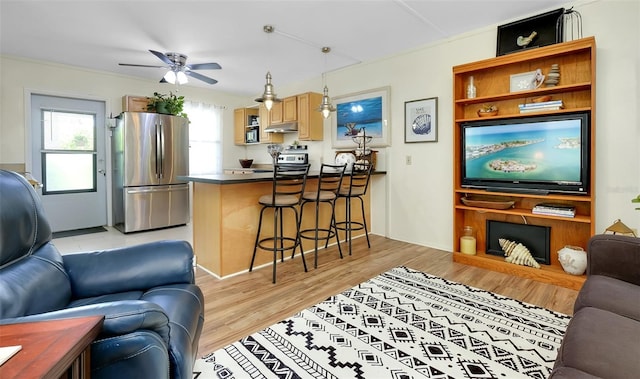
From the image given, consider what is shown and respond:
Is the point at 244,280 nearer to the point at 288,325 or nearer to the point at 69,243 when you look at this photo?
the point at 288,325

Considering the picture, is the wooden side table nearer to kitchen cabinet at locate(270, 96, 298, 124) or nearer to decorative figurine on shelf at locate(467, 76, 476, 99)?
decorative figurine on shelf at locate(467, 76, 476, 99)

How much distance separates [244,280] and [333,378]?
1487 millimetres

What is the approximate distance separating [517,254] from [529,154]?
943 mm

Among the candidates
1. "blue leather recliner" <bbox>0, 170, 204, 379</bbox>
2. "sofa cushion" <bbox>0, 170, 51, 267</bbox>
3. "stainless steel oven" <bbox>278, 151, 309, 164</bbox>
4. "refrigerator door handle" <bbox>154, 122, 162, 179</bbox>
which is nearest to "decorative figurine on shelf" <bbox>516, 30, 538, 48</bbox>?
"stainless steel oven" <bbox>278, 151, 309, 164</bbox>

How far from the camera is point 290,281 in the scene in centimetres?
279

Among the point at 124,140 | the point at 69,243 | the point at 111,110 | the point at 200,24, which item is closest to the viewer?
the point at 200,24

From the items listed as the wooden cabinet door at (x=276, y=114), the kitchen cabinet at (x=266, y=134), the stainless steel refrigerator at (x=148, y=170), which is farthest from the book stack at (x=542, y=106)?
the stainless steel refrigerator at (x=148, y=170)

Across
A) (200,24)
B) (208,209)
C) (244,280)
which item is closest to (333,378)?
(244,280)

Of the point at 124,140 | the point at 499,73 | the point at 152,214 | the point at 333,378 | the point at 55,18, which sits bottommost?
the point at 333,378

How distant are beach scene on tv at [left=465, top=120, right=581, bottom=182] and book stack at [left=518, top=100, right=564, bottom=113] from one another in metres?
0.13

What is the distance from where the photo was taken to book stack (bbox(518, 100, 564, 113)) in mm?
2697

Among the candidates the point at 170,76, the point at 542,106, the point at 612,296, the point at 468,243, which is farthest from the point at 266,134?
the point at 612,296

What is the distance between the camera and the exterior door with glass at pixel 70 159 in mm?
4531

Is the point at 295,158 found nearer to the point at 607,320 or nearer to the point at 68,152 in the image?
the point at 68,152
